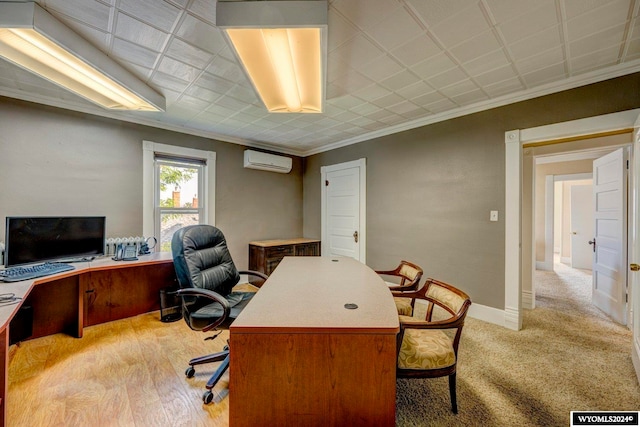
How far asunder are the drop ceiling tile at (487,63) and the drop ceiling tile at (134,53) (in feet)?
8.28

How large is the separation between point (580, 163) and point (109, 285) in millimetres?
8202

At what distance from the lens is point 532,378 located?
185 cm

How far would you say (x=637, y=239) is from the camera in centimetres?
188

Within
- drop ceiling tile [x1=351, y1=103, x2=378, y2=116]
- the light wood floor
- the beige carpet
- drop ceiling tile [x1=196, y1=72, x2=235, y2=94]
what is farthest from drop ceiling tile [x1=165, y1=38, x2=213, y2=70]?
the beige carpet

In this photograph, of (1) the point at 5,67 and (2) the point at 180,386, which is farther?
(1) the point at 5,67

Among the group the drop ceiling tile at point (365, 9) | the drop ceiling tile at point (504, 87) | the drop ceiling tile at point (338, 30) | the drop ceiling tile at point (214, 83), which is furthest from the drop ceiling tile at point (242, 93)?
the drop ceiling tile at point (504, 87)

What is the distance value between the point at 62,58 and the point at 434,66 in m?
2.82

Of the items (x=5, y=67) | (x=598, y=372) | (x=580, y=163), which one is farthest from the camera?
(x=580, y=163)

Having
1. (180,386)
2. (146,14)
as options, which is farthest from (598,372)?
(146,14)

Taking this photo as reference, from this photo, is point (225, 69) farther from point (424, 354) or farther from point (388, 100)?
point (424, 354)

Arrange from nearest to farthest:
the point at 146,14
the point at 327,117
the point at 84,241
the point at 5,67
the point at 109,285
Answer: the point at 146,14 < the point at 5,67 < the point at 84,241 < the point at 109,285 < the point at 327,117

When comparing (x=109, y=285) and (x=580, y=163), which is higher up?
(x=580, y=163)

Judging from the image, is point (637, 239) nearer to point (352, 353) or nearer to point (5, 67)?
point (352, 353)

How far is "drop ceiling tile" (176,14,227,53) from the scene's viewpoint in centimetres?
162
